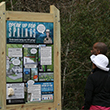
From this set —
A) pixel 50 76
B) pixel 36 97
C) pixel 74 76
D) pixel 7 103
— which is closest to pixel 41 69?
pixel 50 76

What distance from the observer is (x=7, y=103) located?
3.89 meters

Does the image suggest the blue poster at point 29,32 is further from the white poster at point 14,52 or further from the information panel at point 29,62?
the white poster at point 14,52

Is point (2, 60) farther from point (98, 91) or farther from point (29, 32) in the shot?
point (98, 91)

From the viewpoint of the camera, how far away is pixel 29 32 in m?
4.03

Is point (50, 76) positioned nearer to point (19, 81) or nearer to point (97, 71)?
point (19, 81)

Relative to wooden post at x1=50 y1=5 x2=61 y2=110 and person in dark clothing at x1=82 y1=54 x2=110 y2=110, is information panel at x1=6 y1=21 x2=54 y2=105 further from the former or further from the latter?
person in dark clothing at x1=82 y1=54 x2=110 y2=110

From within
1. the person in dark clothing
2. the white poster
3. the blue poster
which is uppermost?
the blue poster

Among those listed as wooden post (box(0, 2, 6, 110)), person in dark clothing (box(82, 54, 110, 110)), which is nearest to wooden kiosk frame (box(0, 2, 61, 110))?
wooden post (box(0, 2, 6, 110))

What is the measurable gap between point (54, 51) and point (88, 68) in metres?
3.07

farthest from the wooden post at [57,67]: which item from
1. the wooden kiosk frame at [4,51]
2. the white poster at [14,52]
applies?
the white poster at [14,52]

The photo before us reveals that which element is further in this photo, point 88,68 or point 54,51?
point 88,68

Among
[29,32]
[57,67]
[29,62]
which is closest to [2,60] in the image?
[29,62]

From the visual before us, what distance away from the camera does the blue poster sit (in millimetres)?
3949

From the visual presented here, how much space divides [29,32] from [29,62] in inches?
19.0
